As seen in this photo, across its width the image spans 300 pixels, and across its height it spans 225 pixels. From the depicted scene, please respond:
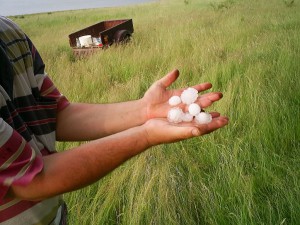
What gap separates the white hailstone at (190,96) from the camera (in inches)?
47.4

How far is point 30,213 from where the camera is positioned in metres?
0.99

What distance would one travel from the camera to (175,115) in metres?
1.08

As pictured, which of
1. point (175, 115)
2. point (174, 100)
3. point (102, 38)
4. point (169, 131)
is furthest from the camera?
point (102, 38)

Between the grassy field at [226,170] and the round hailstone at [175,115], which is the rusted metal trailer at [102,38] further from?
the round hailstone at [175,115]

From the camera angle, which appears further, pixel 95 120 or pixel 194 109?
pixel 95 120

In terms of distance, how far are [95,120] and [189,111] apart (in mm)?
399

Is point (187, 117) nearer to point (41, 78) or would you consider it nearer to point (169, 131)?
point (169, 131)

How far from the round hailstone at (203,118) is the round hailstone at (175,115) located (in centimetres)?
6

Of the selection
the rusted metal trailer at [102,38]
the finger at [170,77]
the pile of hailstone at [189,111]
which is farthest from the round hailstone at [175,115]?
the rusted metal trailer at [102,38]

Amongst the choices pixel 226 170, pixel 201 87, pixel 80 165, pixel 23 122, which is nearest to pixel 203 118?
pixel 201 87

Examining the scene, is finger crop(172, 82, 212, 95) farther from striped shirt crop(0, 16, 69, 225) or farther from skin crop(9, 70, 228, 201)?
striped shirt crop(0, 16, 69, 225)

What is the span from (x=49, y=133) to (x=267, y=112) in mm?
1736

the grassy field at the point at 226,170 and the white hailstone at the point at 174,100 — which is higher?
the white hailstone at the point at 174,100

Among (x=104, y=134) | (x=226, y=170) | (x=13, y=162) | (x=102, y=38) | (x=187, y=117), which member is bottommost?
(x=102, y=38)
